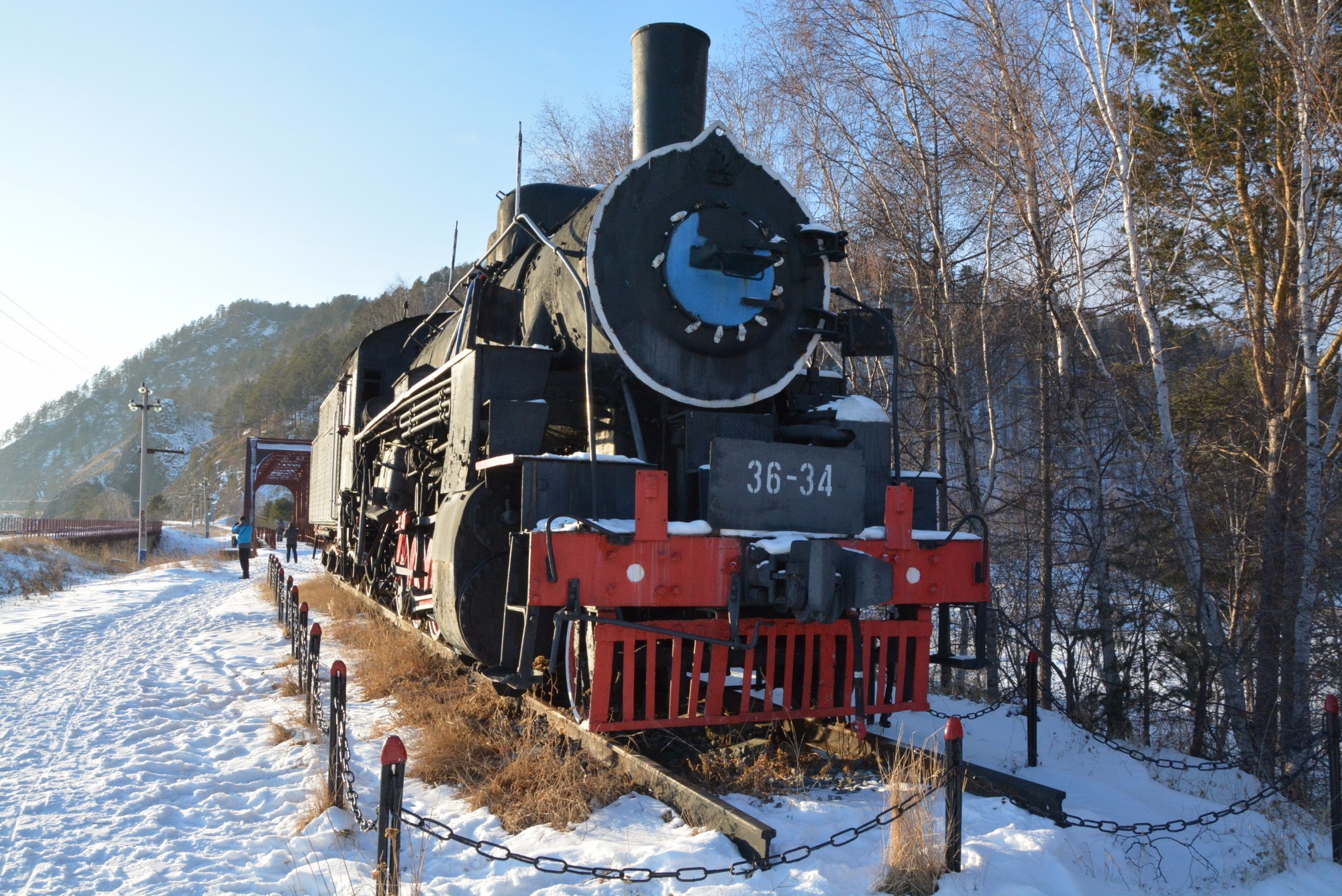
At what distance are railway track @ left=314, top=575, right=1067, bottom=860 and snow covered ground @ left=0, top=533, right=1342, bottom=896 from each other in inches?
3.1

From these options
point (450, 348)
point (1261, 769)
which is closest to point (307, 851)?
point (450, 348)

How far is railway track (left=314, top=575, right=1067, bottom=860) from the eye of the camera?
337 cm

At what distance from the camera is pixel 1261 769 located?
6152mm

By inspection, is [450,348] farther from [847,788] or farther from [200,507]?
[200,507]

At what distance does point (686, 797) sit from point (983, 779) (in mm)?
1464

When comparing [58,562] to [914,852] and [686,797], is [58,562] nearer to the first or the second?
[686,797]

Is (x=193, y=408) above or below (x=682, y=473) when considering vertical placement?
above

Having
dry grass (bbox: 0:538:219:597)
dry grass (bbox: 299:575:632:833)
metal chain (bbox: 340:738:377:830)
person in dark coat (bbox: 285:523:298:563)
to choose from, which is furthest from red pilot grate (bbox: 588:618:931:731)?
person in dark coat (bbox: 285:523:298:563)

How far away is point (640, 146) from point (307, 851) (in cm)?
446

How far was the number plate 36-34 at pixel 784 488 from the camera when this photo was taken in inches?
171

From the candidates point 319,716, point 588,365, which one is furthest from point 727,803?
point 319,716

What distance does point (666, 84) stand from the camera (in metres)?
5.85

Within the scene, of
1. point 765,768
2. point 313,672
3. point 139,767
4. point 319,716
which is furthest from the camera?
point 313,672

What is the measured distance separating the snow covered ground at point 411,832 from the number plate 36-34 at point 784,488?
48.0 inches
